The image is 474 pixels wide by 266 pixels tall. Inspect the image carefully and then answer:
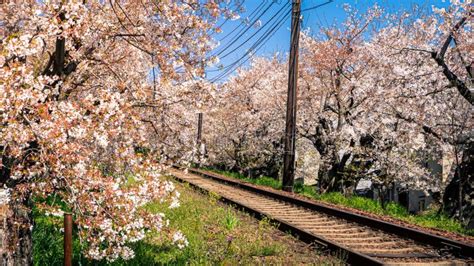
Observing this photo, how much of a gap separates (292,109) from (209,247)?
11.6m

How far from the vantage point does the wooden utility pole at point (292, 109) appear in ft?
57.6

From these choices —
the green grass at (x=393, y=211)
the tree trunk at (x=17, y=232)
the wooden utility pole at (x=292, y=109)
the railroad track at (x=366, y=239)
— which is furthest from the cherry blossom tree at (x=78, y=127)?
the wooden utility pole at (x=292, y=109)

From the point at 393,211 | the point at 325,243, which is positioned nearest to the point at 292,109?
the point at 393,211

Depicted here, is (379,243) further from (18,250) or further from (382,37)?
(382,37)

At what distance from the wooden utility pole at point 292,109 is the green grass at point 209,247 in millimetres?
8039

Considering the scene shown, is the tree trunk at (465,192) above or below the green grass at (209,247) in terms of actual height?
above

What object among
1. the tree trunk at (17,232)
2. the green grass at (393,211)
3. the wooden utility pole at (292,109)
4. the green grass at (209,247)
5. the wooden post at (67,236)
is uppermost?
the wooden utility pole at (292,109)

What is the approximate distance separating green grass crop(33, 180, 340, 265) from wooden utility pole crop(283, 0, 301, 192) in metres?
8.04

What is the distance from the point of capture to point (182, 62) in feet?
20.3

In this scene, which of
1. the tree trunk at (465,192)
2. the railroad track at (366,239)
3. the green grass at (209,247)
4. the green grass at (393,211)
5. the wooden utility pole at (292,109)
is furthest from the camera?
the wooden utility pole at (292,109)

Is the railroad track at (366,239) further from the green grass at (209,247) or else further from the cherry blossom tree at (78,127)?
the cherry blossom tree at (78,127)

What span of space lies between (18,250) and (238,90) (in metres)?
29.6

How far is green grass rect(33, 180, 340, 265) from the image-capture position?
6379 millimetres

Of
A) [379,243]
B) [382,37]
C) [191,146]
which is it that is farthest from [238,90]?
[379,243]
